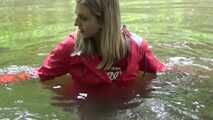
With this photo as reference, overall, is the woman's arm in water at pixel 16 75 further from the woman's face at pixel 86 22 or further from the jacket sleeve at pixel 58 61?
the woman's face at pixel 86 22

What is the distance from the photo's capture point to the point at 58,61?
482cm

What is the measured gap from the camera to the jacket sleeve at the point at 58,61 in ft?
15.8

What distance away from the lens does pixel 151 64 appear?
5129 millimetres

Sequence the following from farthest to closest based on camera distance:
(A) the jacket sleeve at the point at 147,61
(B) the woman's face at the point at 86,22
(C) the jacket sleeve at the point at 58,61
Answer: (A) the jacket sleeve at the point at 147,61 → (C) the jacket sleeve at the point at 58,61 → (B) the woman's face at the point at 86,22

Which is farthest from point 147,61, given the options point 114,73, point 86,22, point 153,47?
point 153,47

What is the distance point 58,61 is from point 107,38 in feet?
1.54

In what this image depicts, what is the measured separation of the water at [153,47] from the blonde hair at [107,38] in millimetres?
481

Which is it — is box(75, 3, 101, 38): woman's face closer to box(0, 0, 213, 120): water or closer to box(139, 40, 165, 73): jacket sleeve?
box(139, 40, 165, 73): jacket sleeve

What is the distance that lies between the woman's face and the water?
2.20 feet

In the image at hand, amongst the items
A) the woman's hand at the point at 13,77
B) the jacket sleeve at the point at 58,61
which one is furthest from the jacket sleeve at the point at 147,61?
the woman's hand at the point at 13,77

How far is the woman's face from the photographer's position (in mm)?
4602

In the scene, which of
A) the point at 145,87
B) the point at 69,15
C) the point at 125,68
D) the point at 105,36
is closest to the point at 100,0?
the point at 105,36

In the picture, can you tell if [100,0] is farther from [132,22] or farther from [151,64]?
[132,22]

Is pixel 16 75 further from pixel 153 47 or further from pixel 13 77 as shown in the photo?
pixel 153 47
